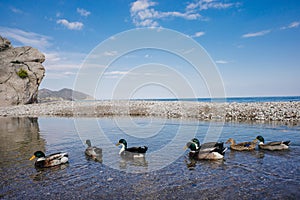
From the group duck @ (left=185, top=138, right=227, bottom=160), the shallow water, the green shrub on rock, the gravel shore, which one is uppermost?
the green shrub on rock

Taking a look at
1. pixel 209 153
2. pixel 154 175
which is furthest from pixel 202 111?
pixel 154 175

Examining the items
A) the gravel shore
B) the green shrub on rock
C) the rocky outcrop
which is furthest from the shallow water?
the green shrub on rock

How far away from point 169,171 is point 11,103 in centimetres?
4505

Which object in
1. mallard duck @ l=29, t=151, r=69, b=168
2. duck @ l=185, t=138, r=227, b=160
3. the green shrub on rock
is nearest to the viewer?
mallard duck @ l=29, t=151, r=69, b=168

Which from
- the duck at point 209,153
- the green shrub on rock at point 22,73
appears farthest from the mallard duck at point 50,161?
the green shrub on rock at point 22,73

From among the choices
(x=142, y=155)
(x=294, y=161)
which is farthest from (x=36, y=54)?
(x=294, y=161)

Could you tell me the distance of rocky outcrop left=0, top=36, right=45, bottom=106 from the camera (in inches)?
1694

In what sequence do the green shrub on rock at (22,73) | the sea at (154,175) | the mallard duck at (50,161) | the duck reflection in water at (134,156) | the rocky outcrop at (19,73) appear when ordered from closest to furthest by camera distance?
Answer: the sea at (154,175)
the mallard duck at (50,161)
the duck reflection in water at (134,156)
the rocky outcrop at (19,73)
the green shrub on rock at (22,73)

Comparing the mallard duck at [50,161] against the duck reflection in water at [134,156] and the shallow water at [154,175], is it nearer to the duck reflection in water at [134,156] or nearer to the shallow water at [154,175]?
the shallow water at [154,175]

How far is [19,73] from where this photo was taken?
4531 cm

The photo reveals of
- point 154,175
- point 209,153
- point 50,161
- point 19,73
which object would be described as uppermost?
point 19,73

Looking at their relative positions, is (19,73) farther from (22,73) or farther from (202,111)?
(202,111)

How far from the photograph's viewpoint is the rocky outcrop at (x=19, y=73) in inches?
1694

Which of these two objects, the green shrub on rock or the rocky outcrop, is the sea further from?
the green shrub on rock
